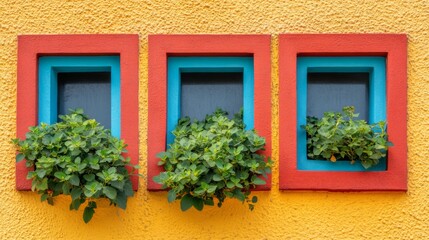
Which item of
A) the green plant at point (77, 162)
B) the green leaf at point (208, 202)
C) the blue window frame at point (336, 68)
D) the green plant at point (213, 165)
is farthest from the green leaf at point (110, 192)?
the blue window frame at point (336, 68)

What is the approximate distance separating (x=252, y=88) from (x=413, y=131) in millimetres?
1013

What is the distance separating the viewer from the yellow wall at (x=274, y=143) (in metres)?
3.35

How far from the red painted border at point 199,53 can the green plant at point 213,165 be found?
0.49 ft

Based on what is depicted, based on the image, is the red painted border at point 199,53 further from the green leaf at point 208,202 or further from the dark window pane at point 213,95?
the green leaf at point 208,202

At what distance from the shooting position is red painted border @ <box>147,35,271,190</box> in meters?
3.39

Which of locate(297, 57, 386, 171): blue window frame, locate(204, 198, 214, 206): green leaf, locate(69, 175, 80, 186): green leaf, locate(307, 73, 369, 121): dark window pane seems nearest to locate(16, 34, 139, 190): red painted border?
locate(69, 175, 80, 186): green leaf

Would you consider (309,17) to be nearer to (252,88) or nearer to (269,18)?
(269,18)

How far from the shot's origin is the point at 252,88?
11.4 feet

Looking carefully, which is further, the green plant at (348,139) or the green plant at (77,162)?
the green plant at (348,139)

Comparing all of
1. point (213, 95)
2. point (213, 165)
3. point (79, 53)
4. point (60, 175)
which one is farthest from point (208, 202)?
point (79, 53)

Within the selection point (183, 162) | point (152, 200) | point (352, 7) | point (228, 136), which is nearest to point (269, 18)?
point (352, 7)

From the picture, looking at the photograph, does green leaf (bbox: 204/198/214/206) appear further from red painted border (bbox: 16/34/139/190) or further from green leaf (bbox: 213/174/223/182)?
red painted border (bbox: 16/34/139/190)

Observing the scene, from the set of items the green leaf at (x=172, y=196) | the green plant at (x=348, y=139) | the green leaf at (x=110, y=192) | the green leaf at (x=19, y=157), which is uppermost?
the green plant at (x=348, y=139)

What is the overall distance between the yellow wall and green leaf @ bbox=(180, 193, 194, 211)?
22 cm
